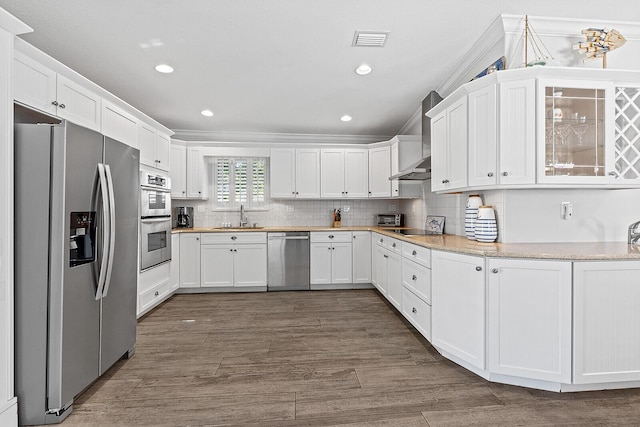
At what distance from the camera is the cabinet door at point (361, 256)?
15.4ft

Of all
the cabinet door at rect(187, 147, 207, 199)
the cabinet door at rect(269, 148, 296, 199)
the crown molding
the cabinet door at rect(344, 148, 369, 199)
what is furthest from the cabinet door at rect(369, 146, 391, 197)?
the cabinet door at rect(187, 147, 207, 199)

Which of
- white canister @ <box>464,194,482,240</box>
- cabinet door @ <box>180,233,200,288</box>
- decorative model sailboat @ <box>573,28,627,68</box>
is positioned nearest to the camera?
decorative model sailboat @ <box>573,28,627,68</box>

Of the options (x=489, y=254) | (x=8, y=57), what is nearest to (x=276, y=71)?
(x=8, y=57)

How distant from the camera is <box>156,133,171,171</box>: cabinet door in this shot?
3939 mm

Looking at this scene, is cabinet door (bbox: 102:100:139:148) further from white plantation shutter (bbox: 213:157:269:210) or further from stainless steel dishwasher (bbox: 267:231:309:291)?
stainless steel dishwasher (bbox: 267:231:309:291)

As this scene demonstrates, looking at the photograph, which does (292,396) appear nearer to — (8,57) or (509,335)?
(509,335)

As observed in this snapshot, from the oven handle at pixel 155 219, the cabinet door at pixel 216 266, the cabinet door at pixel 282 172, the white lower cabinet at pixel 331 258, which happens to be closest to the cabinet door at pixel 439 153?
the white lower cabinet at pixel 331 258

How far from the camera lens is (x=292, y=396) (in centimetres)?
197

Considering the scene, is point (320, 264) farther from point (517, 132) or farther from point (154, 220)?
point (517, 132)

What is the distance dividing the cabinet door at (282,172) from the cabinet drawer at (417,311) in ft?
8.58

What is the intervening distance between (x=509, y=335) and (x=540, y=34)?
2.32 metres

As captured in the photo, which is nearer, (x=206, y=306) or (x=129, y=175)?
(x=129, y=175)

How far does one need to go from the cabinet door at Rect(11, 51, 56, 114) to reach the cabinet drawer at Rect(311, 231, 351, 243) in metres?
3.23

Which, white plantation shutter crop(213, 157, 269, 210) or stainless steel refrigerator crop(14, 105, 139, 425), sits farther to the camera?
white plantation shutter crop(213, 157, 269, 210)
